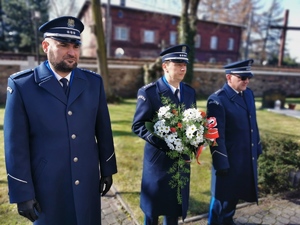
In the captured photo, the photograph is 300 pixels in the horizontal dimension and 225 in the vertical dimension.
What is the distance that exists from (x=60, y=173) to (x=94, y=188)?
416 mm

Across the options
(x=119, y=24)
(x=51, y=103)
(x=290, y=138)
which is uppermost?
(x=119, y=24)

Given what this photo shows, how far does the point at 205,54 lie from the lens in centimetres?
3612

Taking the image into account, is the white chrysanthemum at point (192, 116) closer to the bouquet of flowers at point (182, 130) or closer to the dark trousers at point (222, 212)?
the bouquet of flowers at point (182, 130)

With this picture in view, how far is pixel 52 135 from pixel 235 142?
2279 millimetres

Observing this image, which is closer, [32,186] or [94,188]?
[32,186]

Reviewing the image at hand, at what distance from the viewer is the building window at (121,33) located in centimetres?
2998

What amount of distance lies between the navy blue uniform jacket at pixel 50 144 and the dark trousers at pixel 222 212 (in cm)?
184

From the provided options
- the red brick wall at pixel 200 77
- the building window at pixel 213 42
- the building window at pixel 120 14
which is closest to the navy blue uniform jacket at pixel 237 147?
the red brick wall at pixel 200 77

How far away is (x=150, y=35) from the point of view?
1272 inches

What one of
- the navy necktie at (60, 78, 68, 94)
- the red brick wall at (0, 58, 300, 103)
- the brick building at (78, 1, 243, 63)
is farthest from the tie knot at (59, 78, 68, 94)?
the brick building at (78, 1, 243, 63)

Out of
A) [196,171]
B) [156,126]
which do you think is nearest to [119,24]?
[196,171]

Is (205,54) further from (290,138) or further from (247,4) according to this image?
(290,138)

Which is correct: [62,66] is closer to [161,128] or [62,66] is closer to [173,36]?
[161,128]

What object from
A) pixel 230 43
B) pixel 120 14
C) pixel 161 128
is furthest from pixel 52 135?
pixel 230 43
